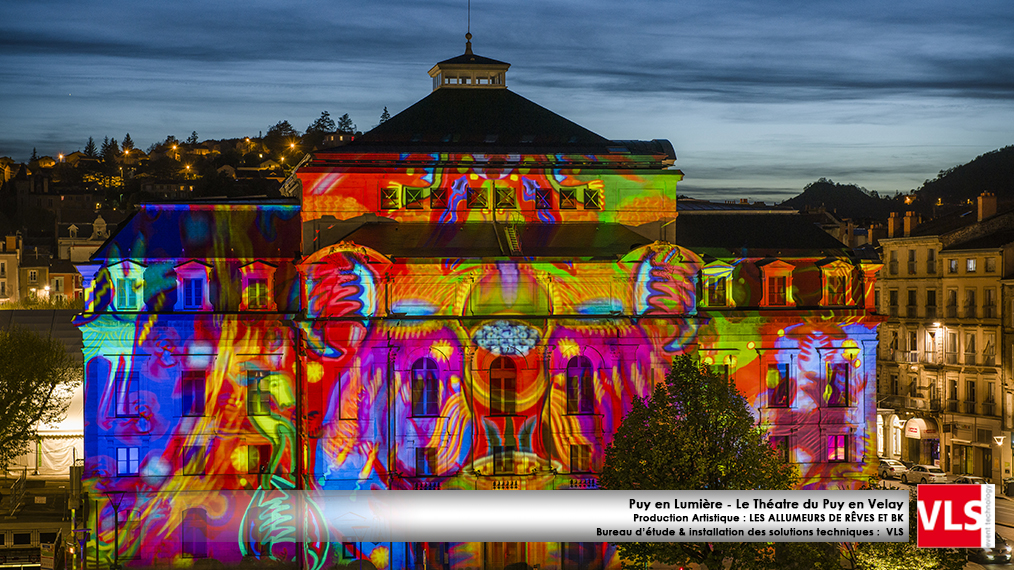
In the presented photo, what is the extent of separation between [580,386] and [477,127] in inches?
689

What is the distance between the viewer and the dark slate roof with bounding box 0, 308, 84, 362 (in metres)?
101

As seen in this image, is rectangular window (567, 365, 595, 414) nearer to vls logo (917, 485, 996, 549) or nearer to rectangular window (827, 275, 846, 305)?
rectangular window (827, 275, 846, 305)

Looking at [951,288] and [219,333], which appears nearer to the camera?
[219,333]

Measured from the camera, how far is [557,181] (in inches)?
2549

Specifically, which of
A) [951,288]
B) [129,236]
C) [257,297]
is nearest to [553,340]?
[257,297]

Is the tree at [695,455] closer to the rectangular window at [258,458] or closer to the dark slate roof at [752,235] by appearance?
the dark slate roof at [752,235]

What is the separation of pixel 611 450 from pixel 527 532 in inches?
746

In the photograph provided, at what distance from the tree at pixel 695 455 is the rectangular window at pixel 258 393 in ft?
69.8

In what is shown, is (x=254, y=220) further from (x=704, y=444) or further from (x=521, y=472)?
(x=704, y=444)


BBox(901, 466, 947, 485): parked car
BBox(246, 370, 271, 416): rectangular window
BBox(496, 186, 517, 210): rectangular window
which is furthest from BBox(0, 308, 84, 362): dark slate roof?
BBox(901, 466, 947, 485): parked car

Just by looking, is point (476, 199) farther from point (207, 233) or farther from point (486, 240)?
point (207, 233)

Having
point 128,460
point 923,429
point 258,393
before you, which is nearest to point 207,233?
point 258,393

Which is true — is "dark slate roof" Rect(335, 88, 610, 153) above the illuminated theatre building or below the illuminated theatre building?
above

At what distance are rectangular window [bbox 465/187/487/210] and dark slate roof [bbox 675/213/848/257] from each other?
12.3 m
